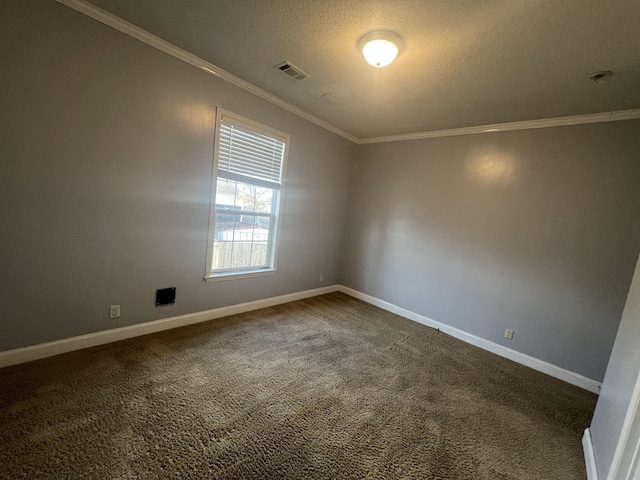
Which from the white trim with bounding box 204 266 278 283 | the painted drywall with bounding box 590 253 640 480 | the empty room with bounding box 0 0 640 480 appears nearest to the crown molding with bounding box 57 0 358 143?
the empty room with bounding box 0 0 640 480

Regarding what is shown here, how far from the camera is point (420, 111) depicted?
3.02 m

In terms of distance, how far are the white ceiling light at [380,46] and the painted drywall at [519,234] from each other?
6.38 ft

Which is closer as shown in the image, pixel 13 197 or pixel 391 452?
pixel 391 452

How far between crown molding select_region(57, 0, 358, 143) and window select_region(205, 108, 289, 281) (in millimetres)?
341

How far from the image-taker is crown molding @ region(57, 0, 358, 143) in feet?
6.32

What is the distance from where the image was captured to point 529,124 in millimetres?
2875

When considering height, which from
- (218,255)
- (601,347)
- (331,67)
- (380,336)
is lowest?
(380,336)

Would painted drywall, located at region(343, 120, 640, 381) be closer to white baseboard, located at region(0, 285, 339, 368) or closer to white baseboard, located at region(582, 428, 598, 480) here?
white baseboard, located at region(582, 428, 598, 480)

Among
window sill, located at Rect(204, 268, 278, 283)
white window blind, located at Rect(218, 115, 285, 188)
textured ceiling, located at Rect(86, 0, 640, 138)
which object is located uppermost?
textured ceiling, located at Rect(86, 0, 640, 138)

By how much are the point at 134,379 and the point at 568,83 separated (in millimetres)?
4078

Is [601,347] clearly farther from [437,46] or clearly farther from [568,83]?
[437,46]

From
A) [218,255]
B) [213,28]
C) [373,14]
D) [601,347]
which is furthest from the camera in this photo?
[218,255]

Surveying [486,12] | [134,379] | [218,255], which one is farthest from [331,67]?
[134,379]

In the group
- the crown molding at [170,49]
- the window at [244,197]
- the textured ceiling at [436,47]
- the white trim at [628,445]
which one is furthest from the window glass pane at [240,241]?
the white trim at [628,445]
